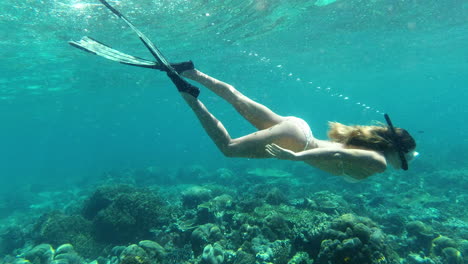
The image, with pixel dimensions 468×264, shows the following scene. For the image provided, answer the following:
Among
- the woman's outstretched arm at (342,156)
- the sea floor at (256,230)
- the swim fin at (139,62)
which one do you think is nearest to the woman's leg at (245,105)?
the swim fin at (139,62)

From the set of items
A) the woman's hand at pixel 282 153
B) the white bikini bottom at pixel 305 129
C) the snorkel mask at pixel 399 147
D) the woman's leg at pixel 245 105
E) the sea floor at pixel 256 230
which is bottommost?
the sea floor at pixel 256 230

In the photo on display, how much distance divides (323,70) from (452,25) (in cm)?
2083

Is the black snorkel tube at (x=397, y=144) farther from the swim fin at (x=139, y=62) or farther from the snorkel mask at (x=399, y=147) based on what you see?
the swim fin at (x=139, y=62)

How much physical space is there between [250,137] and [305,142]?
3.16ft

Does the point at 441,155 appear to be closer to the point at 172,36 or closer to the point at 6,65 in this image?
the point at 172,36

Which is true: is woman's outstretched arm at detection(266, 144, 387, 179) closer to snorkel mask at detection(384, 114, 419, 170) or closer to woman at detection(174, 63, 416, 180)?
woman at detection(174, 63, 416, 180)

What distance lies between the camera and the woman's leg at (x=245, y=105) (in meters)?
5.30

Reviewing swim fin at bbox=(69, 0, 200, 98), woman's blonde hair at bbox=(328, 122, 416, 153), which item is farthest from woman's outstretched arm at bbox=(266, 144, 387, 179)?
swim fin at bbox=(69, 0, 200, 98)

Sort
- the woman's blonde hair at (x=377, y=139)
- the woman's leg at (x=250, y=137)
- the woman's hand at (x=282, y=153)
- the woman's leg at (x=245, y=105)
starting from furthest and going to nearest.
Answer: the woman's leg at (x=245, y=105), the woman's leg at (x=250, y=137), the woman's blonde hair at (x=377, y=139), the woman's hand at (x=282, y=153)

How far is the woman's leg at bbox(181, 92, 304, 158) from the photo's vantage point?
4.61 meters

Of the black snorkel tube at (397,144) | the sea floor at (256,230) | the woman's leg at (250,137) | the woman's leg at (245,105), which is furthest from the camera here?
the sea floor at (256,230)

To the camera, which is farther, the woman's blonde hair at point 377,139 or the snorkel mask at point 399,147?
the woman's blonde hair at point 377,139

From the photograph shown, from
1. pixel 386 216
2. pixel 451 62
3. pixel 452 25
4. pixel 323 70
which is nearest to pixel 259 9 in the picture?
pixel 386 216

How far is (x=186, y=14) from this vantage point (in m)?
16.6
